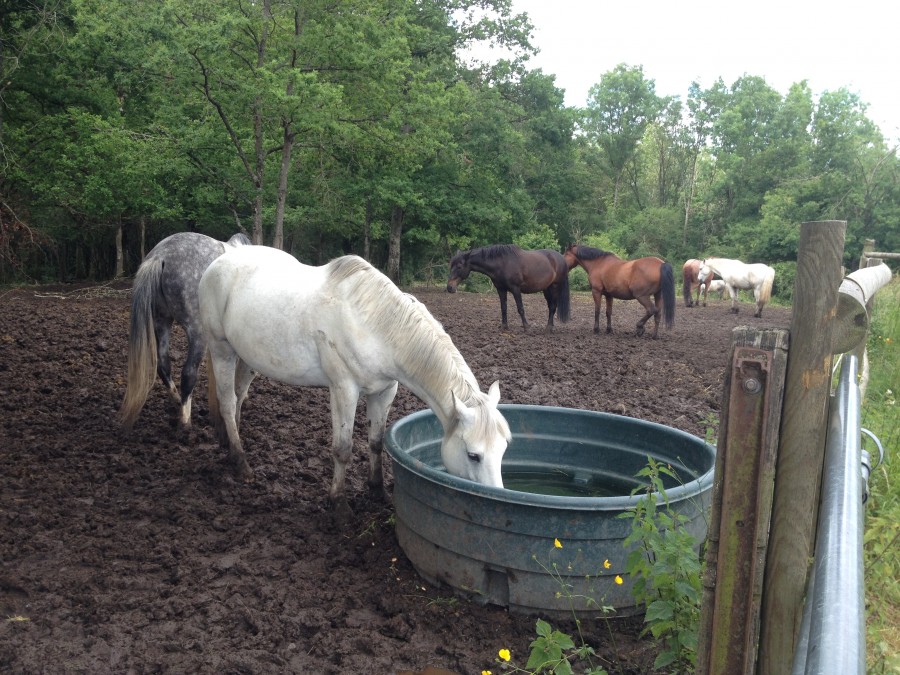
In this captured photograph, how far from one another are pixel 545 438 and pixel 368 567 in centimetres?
129

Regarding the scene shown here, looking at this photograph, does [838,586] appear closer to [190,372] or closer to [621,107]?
[190,372]

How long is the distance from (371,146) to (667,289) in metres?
6.20

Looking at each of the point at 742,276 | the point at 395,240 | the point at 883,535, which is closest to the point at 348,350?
the point at 883,535

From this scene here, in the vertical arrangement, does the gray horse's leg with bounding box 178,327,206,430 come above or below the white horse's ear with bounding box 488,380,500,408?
below

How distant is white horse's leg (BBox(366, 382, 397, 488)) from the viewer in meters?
3.83

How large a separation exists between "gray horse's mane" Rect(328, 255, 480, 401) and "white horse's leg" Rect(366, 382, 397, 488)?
509 millimetres

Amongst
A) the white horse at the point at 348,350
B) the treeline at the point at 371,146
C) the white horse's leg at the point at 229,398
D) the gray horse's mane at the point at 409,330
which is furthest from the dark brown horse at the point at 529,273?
the gray horse's mane at the point at 409,330

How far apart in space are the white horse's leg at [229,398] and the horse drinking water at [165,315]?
19.5 inches

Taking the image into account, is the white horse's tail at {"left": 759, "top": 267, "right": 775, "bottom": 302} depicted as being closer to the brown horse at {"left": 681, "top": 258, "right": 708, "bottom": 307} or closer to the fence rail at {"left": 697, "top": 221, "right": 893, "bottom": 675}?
the brown horse at {"left": 681, "top": 258, "right": 708, "bottom": 307}

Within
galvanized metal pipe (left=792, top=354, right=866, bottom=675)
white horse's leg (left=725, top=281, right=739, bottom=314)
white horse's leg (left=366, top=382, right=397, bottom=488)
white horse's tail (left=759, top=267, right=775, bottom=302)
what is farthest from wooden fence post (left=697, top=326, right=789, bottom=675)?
white horse's leg (left=725, top=281, right=739, bottom=314)

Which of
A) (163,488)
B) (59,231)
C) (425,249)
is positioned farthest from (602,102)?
(163,488)

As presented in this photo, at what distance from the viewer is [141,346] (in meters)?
4.73

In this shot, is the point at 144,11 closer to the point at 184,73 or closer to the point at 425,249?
the point at 184,73

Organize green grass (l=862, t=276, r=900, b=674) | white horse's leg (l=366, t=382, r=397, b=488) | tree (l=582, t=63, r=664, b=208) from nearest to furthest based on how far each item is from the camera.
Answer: green grass (l=862, t=276, r=900, b=674) → white horse's leg (l=366, t=382, r=397, b=488) → tree (l=582, t=63, r=664, b=208)
